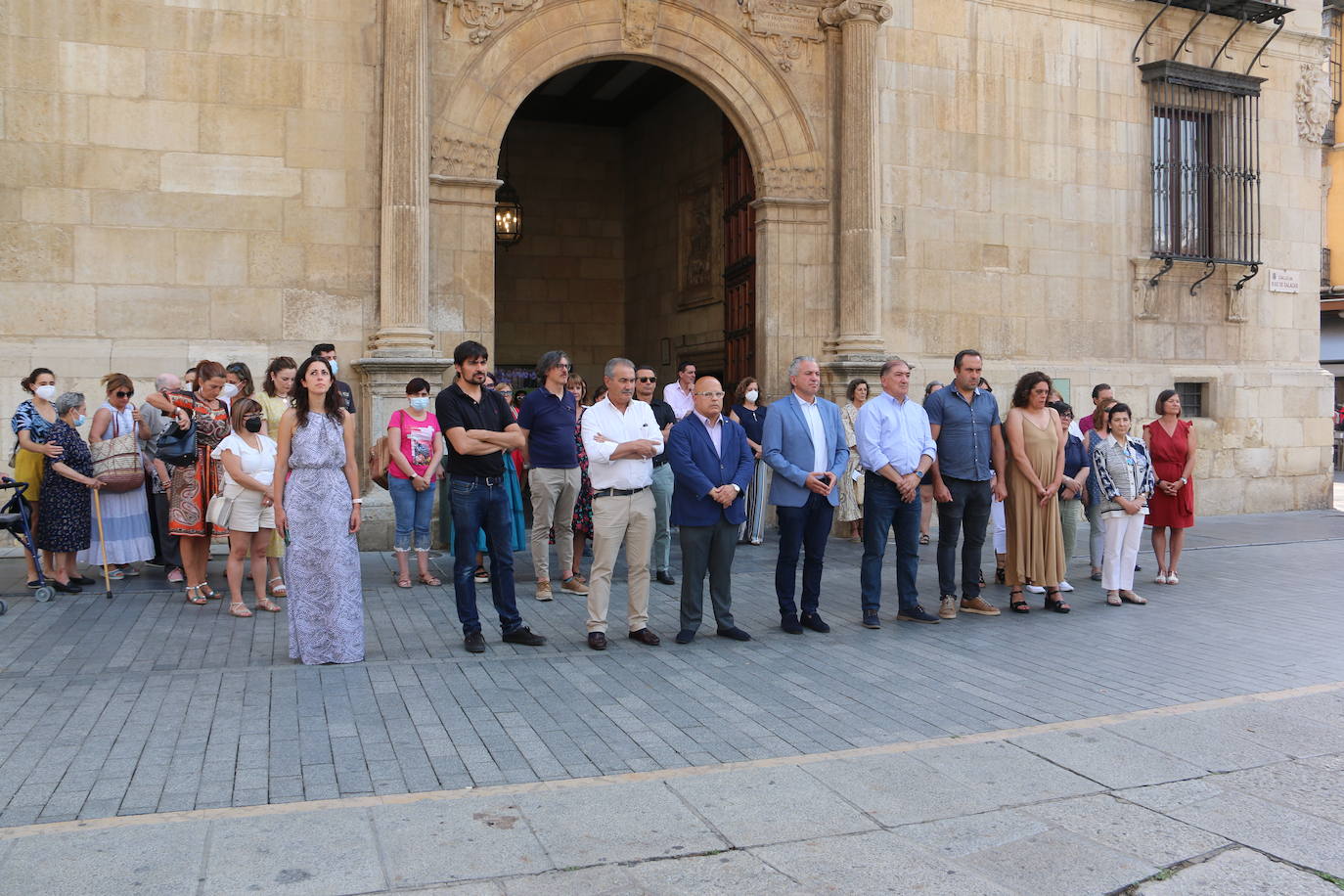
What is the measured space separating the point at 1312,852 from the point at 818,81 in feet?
35.5

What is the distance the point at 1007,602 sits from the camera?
29.1 feet

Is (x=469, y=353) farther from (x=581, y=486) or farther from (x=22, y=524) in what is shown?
(x=22, y=524)

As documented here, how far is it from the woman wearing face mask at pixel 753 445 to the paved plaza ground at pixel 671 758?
3.75 metres

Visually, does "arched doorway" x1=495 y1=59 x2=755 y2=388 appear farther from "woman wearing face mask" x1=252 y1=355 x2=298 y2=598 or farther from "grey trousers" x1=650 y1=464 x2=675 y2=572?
"woman wearing face mask" x1=252 y1=355 x2=298 y2=598

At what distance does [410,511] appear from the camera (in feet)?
30.1

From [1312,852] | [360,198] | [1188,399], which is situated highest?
[360,198]

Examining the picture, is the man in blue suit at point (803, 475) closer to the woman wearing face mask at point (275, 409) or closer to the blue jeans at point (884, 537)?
the blue jeans at point (884, 537)

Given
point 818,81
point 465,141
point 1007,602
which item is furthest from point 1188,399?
point 465,141

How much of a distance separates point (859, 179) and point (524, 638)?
797cm

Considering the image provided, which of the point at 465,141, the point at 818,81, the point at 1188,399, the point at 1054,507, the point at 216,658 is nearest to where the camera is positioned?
the point at 216,658

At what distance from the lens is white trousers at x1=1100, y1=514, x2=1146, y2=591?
8852 mm

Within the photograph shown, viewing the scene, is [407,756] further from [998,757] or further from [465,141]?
[465,141]

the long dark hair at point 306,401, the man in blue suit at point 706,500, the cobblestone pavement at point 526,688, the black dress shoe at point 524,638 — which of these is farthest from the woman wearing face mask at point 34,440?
the man in blue suit at point 706,500

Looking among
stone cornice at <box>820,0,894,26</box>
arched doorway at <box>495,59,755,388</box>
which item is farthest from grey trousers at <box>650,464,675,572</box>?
arched doorway at <box>495,59,755,388</box>
